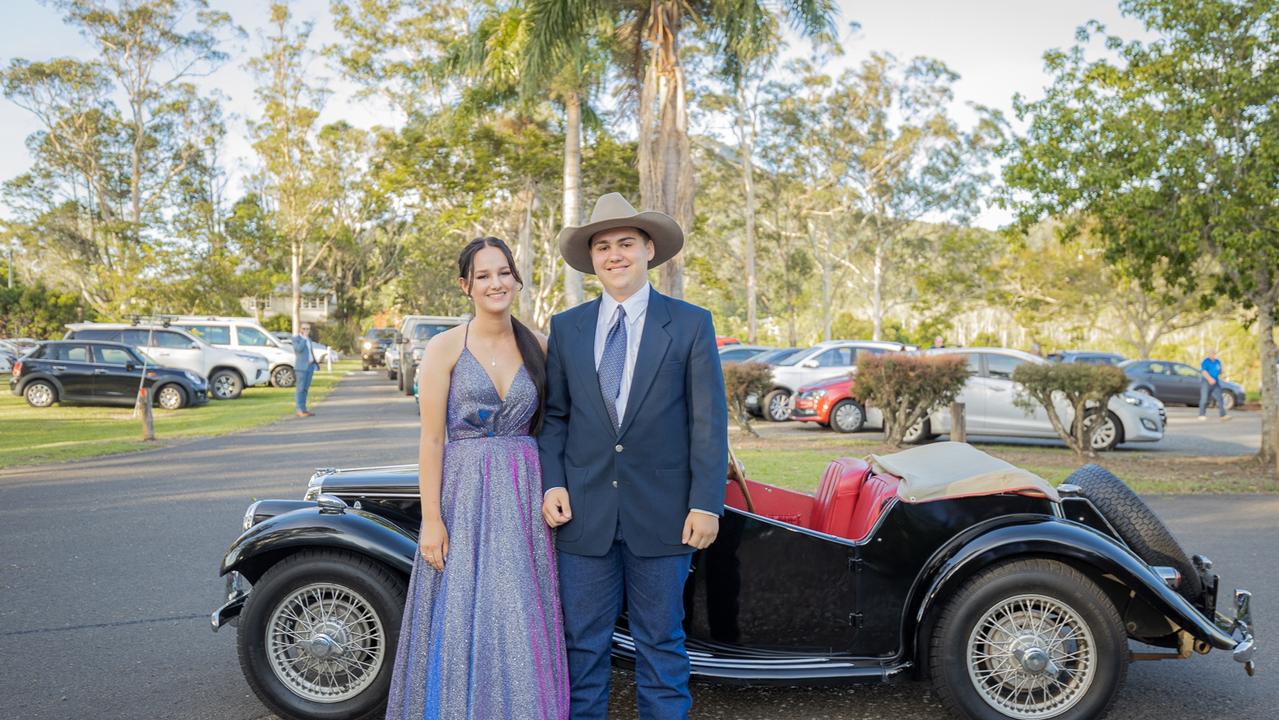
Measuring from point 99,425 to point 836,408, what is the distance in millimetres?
13271

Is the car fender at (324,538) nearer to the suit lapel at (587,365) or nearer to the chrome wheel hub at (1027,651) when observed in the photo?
the suit lapel at (587,365)

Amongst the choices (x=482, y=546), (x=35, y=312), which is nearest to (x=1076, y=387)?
(x=482, y=546)

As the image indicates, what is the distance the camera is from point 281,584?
12.4 feet

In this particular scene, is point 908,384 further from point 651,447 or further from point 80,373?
point 80,373

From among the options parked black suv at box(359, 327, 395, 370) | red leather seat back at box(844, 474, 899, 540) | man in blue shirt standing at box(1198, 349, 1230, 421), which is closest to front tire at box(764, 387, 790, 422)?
man in blue shirt standing at box(1198, 349, 1230, 421)

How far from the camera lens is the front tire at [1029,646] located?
3.63 meters

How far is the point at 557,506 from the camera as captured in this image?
3182mm

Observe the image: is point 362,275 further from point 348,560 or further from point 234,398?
point 348,560

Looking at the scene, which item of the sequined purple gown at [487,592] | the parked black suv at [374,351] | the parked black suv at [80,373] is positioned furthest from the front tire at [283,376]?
the sequined purple gown at [487,592]

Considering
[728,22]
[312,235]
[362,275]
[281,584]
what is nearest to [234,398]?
[728,22]

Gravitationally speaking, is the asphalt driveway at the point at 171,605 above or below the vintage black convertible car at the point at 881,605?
below

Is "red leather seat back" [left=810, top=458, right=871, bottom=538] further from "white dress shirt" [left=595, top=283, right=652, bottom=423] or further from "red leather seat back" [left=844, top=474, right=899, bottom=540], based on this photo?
"white dress shirt" [left=595, top=283, right=652, bottom=423]

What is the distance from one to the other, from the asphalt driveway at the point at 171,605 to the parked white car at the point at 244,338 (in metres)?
15.3

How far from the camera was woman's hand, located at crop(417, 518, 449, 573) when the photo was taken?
10.7ft
